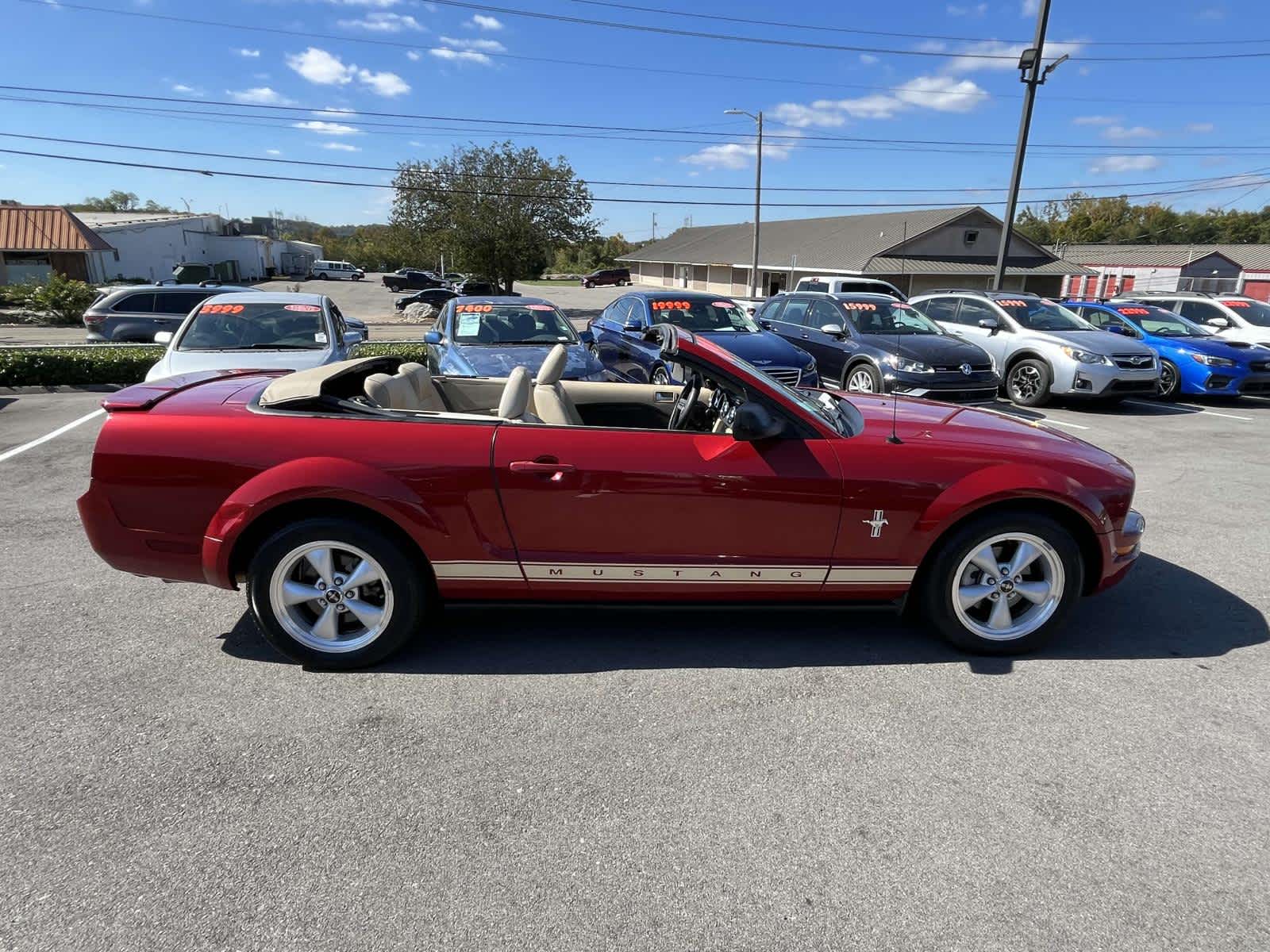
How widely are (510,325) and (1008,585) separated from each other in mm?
6858

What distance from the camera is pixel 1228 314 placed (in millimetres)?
14195

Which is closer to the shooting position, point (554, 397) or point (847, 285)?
point (554, 397)

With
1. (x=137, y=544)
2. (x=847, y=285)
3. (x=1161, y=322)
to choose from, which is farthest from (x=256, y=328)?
(x=847, y=285)

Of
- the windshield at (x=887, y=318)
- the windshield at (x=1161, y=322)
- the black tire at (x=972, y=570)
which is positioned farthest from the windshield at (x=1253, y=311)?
the black tire at (x=972, y=570)

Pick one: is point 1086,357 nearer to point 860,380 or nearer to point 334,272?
point 860,380

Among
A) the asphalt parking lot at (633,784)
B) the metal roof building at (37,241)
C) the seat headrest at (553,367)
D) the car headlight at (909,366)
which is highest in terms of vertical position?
the metal roof building at (37,241)

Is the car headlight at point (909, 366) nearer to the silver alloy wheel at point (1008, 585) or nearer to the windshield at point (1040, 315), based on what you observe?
the windshield at point (1040, 315)

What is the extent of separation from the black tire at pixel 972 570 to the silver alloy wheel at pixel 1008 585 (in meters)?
0.01

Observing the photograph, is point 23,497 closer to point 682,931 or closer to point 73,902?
point 73,902

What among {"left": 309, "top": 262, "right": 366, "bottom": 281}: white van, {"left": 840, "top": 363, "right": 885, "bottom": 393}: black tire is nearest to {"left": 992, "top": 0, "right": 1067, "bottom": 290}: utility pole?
{"left": 840, "top": 363, "right": 885, "bottom": 393}: black tire

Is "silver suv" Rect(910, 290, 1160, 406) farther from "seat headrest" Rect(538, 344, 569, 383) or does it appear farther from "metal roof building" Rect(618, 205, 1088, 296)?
"metal roof building" Rect(618, 205, 1088, 296)

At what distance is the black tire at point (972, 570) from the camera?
3467 mm

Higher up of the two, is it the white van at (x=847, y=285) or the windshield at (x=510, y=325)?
the white van at (x=847, y=285)

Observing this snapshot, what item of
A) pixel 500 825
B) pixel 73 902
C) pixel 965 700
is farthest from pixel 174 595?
pixel 965 700
